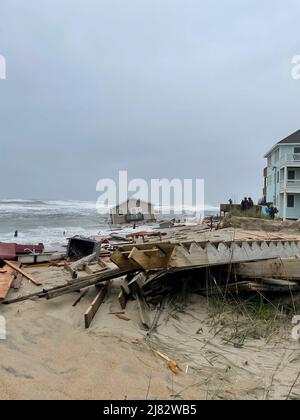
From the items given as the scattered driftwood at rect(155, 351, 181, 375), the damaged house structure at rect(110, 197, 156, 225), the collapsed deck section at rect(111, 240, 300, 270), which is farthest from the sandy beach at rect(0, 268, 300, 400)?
the damaged house structure at rect(110, 197, 156, 225)

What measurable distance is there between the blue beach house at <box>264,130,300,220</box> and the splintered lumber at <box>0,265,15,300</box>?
1188 inches

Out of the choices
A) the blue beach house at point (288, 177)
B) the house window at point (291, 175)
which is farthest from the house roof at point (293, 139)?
the house window at point (291, 175)

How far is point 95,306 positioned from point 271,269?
3167 millimetres

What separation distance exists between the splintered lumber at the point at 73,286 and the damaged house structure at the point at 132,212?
Answer: 37.9 meters

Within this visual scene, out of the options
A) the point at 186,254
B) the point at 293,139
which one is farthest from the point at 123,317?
the point at 293,139

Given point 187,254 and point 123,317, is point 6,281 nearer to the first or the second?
point 123,317

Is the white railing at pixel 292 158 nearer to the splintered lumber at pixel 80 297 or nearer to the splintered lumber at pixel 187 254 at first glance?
the splintered lumber at pixel 187 254

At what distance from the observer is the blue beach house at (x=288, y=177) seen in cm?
3444

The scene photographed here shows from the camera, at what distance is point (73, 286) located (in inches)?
252

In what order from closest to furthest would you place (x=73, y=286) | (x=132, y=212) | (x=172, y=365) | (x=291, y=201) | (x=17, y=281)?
1. (x=172, y=365)
2. (x=73, y=286)
3. (x=17, y=281)
4. (x=291, y=201)
5. (x=132, y=212)

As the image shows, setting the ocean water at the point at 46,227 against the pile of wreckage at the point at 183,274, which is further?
the ocean water at the point at 46,227
